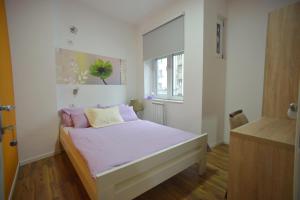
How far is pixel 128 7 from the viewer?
2658 mm

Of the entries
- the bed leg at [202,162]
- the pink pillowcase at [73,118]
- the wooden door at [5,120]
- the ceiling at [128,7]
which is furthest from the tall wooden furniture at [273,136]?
the pink pillowcase at [73,118]

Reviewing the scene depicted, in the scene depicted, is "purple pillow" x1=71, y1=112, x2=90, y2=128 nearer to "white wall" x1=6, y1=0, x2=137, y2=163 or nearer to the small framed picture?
"white wall" x1=6, y1=0, x2=137, y2=163

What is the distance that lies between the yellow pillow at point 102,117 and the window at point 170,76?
114 cm

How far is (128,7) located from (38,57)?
1.77 meters

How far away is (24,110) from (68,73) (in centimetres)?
86

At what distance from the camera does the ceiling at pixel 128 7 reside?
2.51 m

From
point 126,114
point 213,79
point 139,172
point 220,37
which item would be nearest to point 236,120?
point 139,172

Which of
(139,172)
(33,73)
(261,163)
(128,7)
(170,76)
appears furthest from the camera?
(170,76)

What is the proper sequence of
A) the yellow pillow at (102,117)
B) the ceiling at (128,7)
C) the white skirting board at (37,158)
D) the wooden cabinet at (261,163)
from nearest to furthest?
the wooden cabinet at (261,163)
the white skirting board at (37,158)
the yellow pillow at (102,117)
the ceiling at (128,7)

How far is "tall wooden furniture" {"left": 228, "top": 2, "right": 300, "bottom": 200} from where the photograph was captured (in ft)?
2.99

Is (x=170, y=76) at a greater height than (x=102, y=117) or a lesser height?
greater

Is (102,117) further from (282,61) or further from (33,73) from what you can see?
(282,61)

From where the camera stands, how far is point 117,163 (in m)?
1.17

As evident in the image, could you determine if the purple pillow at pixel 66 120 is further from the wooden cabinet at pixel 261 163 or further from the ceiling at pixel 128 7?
the wooden cabinet at pixel 261 163
